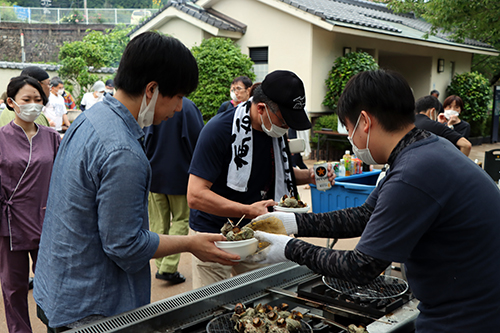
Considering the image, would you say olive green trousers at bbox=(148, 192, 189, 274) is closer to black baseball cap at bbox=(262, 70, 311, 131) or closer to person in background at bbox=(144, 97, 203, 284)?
person in background at bbox=(144, 97, 203, 284)

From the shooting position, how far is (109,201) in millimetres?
1491

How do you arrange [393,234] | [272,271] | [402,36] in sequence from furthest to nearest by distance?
[402,36], [272,271], [393,234]

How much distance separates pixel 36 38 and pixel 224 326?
115ft

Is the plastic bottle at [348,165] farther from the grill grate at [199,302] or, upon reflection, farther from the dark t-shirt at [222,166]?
the grill grate at [199,302]

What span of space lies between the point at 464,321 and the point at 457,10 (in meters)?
11.8

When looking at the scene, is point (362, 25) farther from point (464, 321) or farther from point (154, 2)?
point (154, 2)

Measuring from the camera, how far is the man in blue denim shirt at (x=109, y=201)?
1.52 metres

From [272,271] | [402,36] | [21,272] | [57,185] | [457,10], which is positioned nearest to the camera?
[57,185]

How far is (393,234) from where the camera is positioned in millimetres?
1472

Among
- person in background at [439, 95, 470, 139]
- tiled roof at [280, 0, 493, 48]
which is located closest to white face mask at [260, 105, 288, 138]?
person in background at [439, 95, 470, 139]

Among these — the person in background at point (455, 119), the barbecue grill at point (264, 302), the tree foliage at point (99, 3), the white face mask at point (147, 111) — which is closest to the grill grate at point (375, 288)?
the barbecue grill at point (264, 302)

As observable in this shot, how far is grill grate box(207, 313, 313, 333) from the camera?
68.6 inches

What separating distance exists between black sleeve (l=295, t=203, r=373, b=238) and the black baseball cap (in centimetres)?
58

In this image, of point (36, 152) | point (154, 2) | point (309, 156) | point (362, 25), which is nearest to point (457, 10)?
point (362, 25)
